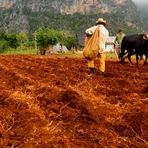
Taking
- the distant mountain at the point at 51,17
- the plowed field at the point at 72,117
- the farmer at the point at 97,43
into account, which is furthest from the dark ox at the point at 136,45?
the distant mountain at the point at 51,17

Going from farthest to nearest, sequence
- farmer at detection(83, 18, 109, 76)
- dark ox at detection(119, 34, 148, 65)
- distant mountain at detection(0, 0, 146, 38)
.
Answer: distant mountain at detection(0, 0, 146, 38) < dark ox at detection(119, 34, 148, 65) < farmer at detection(83, 18, 109, 76)

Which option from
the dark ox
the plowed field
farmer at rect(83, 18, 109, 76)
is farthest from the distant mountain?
the plowed field

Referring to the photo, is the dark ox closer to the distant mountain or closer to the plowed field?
the plowed field

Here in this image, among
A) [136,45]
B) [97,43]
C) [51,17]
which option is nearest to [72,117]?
[97,43]

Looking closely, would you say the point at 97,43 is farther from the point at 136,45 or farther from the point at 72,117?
the point at 72,117

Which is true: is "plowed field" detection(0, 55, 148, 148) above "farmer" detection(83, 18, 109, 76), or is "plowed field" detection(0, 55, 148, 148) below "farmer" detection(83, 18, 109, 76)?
below

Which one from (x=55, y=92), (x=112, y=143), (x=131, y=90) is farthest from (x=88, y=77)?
(x=112, y=143)

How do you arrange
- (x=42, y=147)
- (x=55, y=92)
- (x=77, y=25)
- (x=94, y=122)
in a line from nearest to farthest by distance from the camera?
(x=42, y=147), (x=94, y=122), (x=55, y=92), (x=77, y=25)

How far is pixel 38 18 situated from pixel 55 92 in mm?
163334

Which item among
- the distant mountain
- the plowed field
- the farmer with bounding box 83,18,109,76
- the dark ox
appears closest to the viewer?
the plowed field

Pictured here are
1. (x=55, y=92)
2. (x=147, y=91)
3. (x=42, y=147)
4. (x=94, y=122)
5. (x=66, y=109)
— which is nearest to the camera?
(x=42, y=147)

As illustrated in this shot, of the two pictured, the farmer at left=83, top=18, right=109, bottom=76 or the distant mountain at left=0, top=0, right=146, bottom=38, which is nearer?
the farmer at left=83, top=18, right=109, bottom=76

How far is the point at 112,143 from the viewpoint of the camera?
4.92m

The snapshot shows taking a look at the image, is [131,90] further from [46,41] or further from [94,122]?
[46,41]
